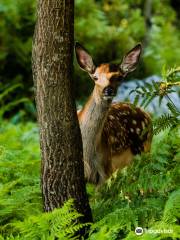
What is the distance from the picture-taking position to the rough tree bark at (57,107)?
15.5 feet

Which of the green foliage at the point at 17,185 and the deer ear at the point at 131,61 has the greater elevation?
the deer ear at the point at 131,61

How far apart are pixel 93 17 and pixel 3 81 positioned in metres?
2.44

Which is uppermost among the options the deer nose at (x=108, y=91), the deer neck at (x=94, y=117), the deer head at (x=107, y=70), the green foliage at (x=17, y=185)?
the deer head at (x=107, y=70)

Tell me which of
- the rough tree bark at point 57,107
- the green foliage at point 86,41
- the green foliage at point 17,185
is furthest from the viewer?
the green foliage at point 86,41

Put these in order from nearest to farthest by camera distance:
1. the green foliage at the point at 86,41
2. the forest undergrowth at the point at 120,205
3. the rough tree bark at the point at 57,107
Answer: the forest undergrowth at the point at 120,205 → the rough tree bark at the point at 57,107 → the green foliage at the point at 86,41

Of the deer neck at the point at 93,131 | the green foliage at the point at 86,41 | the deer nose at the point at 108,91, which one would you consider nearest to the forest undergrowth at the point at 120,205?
the deer neck at the point at 93,131

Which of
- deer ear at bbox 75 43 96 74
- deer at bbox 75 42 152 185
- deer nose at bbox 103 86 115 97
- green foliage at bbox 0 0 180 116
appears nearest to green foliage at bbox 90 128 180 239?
deer at bbox 75 42 152 185

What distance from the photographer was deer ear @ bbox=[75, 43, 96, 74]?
633cm

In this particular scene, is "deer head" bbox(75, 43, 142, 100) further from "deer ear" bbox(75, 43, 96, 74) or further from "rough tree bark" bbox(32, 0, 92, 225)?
"rough tree bark" bbox(32, 0, 92, 225)

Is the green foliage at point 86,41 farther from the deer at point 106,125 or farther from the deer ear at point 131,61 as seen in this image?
the deer ear at point 131,61

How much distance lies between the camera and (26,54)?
1248 cm

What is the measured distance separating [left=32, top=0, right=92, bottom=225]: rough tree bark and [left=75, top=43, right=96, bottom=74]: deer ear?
1513 mm

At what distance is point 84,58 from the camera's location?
639 cm

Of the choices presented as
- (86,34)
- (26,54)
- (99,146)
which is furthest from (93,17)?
(99,146)
